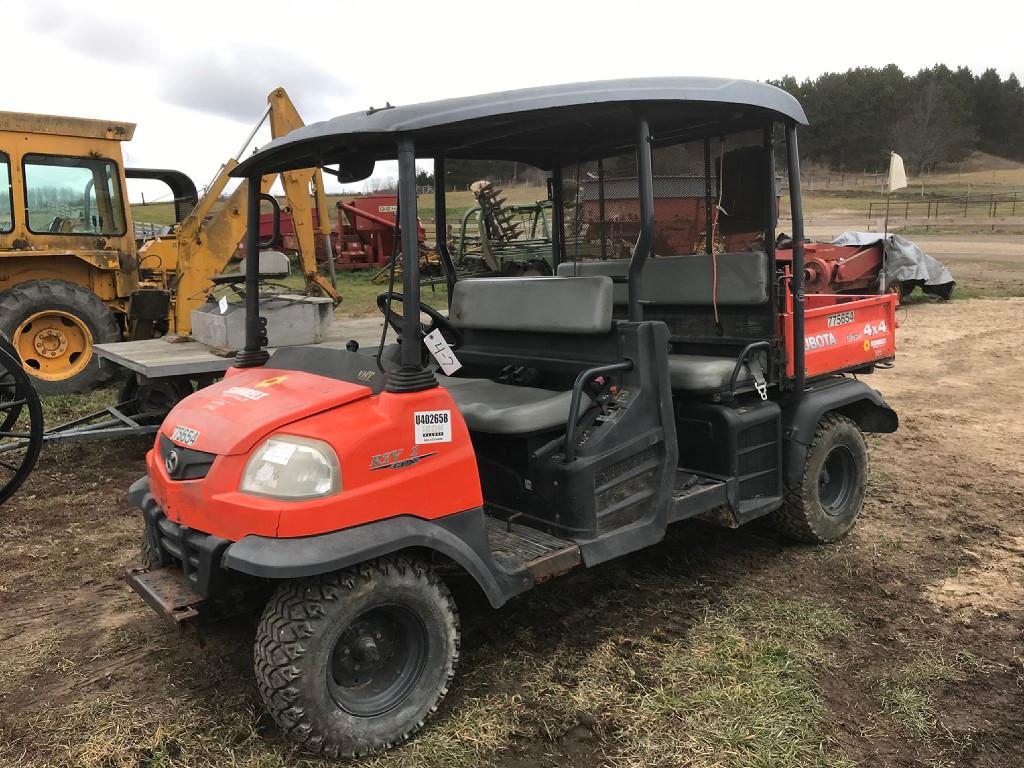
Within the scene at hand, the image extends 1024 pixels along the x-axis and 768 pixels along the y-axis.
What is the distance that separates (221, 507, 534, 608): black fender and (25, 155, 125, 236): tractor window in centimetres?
692

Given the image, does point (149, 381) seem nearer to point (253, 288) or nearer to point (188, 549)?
point (253, 288)

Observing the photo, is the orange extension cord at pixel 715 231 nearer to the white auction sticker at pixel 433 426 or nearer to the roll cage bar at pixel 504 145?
the roll cage bar at pixel 504 145

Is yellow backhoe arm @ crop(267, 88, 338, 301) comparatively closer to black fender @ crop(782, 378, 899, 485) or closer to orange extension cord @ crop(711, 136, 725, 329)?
orange extension cord @ crop(711, 136, 725, 329)

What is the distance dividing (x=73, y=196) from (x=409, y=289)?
6.93 m

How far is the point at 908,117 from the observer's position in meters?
55.4

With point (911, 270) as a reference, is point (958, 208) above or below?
above

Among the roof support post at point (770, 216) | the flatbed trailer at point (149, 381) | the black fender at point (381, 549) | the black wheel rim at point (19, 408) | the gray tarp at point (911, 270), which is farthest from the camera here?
the gray tarp at point (911, 270)

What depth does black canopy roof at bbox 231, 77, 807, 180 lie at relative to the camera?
2.70m

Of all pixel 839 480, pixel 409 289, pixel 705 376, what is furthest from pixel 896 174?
pixel 409 289

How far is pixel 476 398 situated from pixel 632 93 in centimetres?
142

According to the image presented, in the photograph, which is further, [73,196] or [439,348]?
[73,196]

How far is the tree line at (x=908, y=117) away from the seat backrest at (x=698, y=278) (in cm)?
5097

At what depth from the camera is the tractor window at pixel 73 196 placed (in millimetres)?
7926

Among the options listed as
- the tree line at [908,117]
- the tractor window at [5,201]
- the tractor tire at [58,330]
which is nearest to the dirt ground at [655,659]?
the tractor tire at [58,330]
